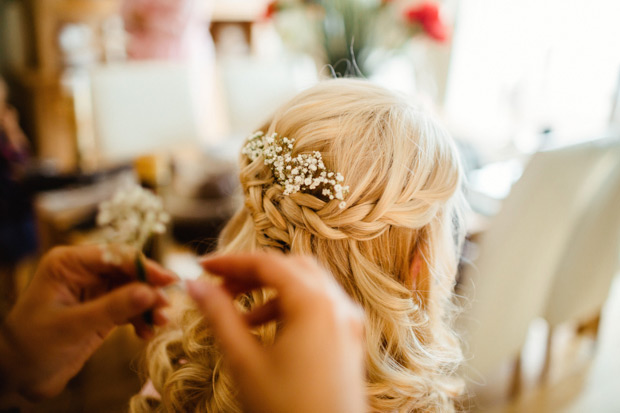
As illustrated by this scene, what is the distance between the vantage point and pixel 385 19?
5.41ft

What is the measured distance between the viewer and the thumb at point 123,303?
A: 561 millimetres

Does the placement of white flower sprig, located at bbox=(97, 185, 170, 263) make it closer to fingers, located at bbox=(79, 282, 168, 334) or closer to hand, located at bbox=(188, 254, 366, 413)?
fingers, located at bbox=(79, 282, 168, 334)

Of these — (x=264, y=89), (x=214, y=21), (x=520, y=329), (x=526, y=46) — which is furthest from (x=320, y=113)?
(x=214, y=21)

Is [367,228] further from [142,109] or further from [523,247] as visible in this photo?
[142,109]

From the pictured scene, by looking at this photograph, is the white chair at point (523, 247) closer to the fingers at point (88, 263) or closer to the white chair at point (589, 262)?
the white chair at point (589, 262)

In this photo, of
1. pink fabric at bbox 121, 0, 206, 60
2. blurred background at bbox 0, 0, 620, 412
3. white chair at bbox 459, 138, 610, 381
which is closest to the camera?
white chair at bbox 459, 138, 610, 381

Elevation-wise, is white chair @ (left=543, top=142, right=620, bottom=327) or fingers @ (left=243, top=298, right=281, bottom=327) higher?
fingers @ (left=243, top=298, right=281, bottom=327)

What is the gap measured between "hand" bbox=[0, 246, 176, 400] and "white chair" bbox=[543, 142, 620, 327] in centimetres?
116

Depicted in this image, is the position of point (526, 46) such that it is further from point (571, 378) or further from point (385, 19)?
point (571, 378)

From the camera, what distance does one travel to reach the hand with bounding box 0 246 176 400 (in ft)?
1.84

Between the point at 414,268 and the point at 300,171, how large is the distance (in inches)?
10.5

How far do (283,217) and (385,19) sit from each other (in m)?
1.25

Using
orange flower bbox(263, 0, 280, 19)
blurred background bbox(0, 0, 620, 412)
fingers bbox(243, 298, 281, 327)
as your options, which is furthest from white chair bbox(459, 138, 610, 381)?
orange flower bbox(263, 0, 280, 19)

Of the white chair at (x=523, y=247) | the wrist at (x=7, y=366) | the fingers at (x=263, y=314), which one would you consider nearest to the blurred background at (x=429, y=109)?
the white chair at (x=523, y=247)
